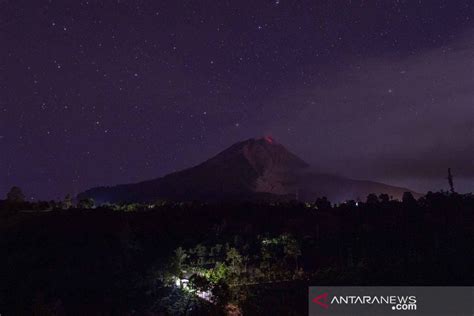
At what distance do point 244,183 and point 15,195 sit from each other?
100732 millimetres

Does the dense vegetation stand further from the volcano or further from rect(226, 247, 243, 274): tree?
the volcano

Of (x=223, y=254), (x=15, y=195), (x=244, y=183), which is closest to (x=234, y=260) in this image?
(x=223, y=254)

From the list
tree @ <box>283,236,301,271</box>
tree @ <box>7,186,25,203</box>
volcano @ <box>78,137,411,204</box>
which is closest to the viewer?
tree @ <box>283,236,301,271</box>

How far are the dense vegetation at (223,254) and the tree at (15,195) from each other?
11.4 meters

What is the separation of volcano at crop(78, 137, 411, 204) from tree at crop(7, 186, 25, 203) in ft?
220

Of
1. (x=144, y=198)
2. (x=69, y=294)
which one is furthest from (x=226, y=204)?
(x=144, y=198)

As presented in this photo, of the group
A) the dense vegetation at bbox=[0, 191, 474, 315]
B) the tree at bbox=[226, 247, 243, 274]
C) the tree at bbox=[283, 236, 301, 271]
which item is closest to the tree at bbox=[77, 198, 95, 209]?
the dense vegetation at bbox=[0, 191, 474, 315]

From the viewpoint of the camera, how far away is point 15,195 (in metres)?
47.7

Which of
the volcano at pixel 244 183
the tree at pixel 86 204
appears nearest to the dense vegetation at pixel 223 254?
the tree at pixel 86 204

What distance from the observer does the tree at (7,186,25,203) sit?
46562mm

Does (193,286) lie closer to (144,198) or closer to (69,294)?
(69,294)

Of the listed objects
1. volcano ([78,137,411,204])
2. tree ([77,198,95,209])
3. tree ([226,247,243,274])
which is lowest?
tree ([226,247,243,274])

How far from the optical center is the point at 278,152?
612 ft

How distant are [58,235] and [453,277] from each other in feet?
73.1
